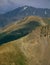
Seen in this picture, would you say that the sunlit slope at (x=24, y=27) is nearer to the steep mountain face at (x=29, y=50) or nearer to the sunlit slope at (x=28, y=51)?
the steep mountain face at (x=29, y=50)

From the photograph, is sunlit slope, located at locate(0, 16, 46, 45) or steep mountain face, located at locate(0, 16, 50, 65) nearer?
steep mountain face, located at locate(0, 16, 50, 65)

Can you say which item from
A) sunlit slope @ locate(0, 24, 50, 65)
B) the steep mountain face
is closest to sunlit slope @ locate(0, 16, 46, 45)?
the steep mountain face

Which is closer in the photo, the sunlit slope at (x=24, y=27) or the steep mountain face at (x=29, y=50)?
the steep mountain face at (x=29, y=50)

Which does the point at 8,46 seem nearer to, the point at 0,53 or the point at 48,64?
the point at 0,53

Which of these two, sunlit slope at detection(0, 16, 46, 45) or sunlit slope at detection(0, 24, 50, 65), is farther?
sunlit slope at detection(0, 16, 46, 45)

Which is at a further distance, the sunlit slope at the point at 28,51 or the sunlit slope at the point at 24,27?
Result: the sunlit slope at the point at 24,27

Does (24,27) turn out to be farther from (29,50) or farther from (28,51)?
(28,51)

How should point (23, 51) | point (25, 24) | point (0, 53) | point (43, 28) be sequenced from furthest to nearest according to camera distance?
point (25, 24), point (43, 28), point (23, 51), point (0, 53)

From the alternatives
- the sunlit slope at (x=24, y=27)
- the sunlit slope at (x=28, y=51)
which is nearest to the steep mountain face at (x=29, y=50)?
the sunlit slope at (x=28, y=51)

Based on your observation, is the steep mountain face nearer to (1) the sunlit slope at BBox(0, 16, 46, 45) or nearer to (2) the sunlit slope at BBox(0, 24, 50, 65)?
(2) the sunlit slope at BBox(0, 24, 50, 65)

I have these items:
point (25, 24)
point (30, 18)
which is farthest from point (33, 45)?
point (30, 18)

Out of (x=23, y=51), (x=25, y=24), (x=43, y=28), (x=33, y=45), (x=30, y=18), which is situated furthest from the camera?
(x=30, y=18)
